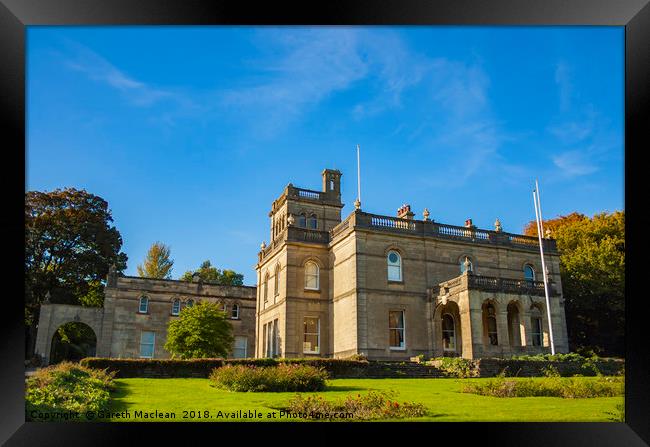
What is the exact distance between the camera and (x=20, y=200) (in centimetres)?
962

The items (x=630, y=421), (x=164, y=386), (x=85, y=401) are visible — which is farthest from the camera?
(x=164, y=386)

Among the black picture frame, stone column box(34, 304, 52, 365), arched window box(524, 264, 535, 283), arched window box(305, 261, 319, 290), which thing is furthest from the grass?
stone column box(34, 304, 52, 365)

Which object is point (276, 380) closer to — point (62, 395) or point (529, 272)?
point (62, 395)

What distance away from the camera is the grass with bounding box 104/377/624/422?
435 inches

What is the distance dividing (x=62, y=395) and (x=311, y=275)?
1874cm

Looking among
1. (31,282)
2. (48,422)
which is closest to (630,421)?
(48,422)

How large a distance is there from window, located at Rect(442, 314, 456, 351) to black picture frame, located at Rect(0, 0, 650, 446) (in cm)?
1798

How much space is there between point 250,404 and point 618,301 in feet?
84.2

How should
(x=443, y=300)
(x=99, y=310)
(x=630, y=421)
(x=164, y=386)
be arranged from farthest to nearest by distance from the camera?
(x=99, y=310) < (x=443, y=300) < (x=164, y=386) < (x=630, y=421)

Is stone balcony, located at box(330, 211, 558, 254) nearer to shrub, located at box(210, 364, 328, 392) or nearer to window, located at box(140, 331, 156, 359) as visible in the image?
shrub, located at box(210, 364, 328, 392)
